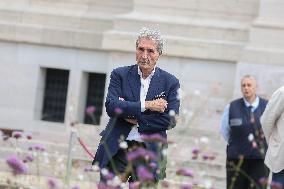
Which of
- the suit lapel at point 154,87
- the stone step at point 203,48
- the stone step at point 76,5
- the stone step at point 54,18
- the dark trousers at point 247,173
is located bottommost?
the dark trousers at point 247,173

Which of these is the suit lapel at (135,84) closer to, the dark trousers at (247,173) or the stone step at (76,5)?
the dark trousers at (247,173)

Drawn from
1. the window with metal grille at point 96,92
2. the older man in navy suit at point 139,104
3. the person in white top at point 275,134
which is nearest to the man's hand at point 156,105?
the older man in navy suit at point 139,104

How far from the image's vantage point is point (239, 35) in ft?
58.7

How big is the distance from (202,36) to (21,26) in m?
2.79

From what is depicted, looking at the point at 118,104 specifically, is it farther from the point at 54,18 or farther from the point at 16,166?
the point at 54,18

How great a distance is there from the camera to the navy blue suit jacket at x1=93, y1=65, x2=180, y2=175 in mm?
9664

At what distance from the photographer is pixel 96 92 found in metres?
19.0

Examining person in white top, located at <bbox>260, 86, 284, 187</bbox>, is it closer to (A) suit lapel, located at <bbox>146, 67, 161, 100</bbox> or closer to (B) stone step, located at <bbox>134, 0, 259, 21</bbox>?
(A) suit lapel, located at <bbox>146, 67, 161, 100</bbox>

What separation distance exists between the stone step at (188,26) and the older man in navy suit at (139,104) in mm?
8039

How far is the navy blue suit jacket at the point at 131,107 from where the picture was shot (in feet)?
31.7

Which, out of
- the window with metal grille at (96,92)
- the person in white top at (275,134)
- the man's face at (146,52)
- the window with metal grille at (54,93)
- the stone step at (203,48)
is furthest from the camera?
the window with metal grille at (54,93)

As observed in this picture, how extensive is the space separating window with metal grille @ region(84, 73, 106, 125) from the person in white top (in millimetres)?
7764

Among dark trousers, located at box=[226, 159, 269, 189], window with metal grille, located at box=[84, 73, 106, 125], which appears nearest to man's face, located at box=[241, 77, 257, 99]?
dark trousers, located at box=[226, 159, 269, 189]

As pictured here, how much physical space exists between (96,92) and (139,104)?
9304 mm
